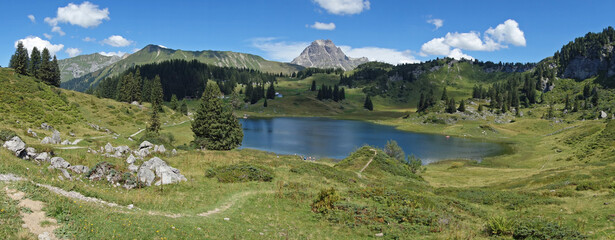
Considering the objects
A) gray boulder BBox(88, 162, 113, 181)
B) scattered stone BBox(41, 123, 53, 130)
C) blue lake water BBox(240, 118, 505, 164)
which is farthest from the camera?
blue lake water BBox(240, 118, 505, 164)

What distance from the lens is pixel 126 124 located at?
97.1 meters

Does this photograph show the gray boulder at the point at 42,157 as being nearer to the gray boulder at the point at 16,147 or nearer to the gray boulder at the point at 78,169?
the gray boulder at the point at 16,147

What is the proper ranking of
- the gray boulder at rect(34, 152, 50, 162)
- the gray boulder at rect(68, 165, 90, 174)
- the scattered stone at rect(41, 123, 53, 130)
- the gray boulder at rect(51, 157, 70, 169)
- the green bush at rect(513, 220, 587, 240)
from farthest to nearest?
the scattered stone at rect(41, 123, 53, 130)
the gray boulder at rect(34, 152, 50, 162)
the gray boulder at rect(68, 165, 90, 174)
the gray boulder at rect(51, 157, 70, 169)
the green bush at rect(513, 220, 587, 240)

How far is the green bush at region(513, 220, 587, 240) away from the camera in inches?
586

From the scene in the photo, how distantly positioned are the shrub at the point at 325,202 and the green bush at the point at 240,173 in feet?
29.9

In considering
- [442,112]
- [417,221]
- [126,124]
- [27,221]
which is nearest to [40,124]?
[126,124]

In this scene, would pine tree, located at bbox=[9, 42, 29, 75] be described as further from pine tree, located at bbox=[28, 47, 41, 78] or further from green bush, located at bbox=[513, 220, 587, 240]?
green bush, located at bbox=[513, 220, 587, 240]

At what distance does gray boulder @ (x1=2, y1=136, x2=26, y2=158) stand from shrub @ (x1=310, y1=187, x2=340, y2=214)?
22387 mm

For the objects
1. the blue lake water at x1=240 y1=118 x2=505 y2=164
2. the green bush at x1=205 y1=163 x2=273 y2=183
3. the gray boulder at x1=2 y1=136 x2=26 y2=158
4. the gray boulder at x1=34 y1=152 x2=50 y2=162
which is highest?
the gray boulder at x1=2 y1=136 x2=26 y2=158

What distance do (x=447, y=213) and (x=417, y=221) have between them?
3.83m

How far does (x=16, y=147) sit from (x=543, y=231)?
34.8 meters

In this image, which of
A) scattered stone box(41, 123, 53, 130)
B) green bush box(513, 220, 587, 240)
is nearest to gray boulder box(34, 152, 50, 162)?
green bush box(513, 220, 587, 240)

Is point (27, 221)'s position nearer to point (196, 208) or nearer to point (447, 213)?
point (196, 208)

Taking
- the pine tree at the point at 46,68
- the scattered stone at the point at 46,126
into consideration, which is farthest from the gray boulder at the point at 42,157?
the pine tree at the point at 46,68
